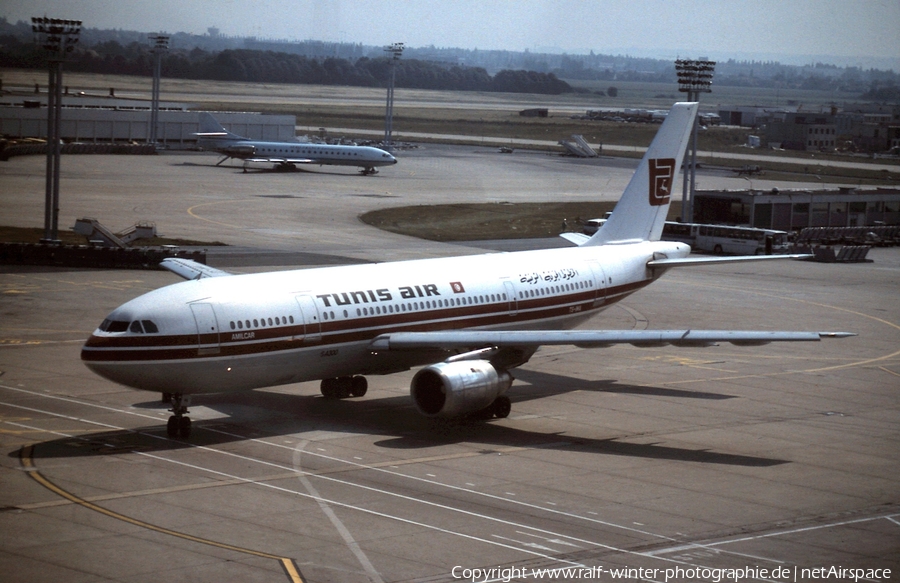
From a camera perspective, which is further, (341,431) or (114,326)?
(341,431)

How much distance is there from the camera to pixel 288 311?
3556 cm

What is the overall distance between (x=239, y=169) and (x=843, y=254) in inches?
3221

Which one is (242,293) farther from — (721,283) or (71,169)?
(71,169)

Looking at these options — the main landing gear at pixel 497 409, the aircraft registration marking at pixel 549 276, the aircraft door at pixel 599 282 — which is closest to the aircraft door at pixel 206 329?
the main landing gear at pixel 497 409

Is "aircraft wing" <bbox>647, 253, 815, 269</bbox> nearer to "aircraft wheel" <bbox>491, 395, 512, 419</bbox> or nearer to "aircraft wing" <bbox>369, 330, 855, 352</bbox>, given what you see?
"aircraft wing" <bbox>369, 330, 855, 352</bbox>

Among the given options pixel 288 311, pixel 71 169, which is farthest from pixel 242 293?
pixel 71 169


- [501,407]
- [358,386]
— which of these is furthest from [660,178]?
[358,386]

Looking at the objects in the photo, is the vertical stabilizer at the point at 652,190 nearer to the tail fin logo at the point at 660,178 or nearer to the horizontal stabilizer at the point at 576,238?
the tail fin logo at the point at 660,178

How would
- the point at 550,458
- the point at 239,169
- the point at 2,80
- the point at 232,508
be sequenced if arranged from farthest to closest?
1. the point at 239,169
2. the point at 2,80
3. the point at 550,458
4. the point at 232,508

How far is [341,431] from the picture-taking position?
36.1 m

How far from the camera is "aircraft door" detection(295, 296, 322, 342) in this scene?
3584 cm

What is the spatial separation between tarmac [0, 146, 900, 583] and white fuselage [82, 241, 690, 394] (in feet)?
7.14

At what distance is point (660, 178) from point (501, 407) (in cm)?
1721

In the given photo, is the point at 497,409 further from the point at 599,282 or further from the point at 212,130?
the point at 212,130
